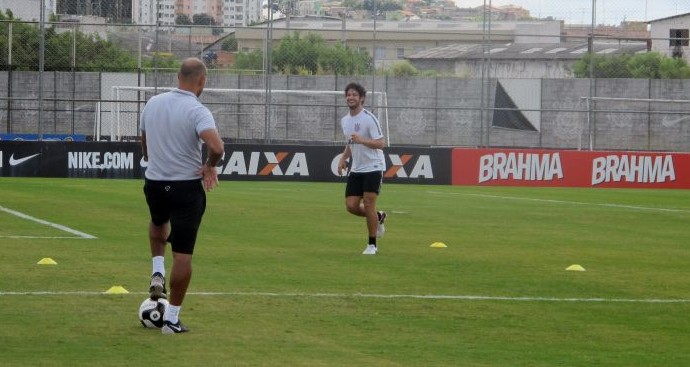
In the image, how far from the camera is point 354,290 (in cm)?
1171

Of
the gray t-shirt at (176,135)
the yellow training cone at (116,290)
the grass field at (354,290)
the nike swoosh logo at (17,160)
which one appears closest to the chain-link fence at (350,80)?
the nike swoosh logo at (17,160)

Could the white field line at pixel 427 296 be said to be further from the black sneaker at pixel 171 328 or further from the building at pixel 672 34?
the building at pixel 672 34

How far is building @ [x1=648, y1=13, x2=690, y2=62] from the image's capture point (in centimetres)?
4978

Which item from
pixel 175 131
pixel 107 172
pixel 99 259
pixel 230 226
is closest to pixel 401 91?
pixel 107 172

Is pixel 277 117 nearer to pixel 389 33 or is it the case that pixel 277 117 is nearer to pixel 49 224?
pixel 389 33

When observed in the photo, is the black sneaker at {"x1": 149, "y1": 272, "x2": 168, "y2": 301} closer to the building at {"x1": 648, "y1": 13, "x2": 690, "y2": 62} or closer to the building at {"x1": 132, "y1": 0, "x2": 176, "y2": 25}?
the building at {"x1": 132, "y1": 0, "x2": 176, "y2": 25}

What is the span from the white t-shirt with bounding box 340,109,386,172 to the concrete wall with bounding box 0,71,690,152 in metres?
29.2

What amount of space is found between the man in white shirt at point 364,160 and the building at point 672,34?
35.1m

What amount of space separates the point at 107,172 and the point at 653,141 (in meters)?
23.5

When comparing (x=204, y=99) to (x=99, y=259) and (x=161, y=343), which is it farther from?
(x=161, y=343)

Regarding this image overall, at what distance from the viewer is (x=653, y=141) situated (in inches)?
1900

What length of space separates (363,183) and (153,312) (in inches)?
266

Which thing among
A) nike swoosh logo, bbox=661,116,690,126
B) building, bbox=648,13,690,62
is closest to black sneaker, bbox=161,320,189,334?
nike swoosh logo, bbox=661,116,690,126

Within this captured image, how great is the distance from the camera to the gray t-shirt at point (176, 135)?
9086 millimetres
